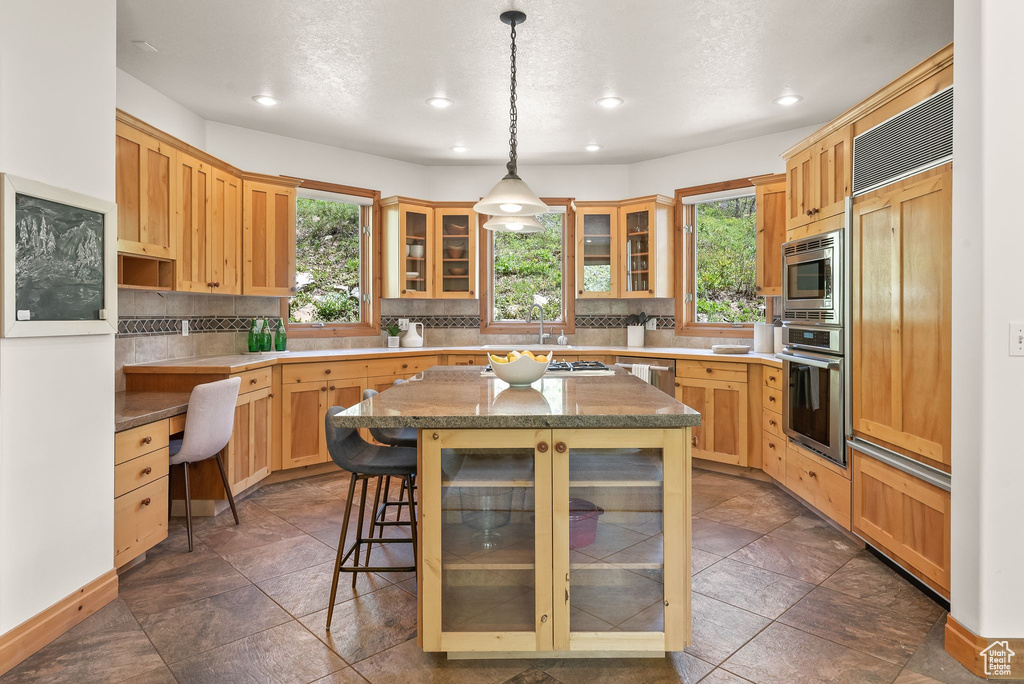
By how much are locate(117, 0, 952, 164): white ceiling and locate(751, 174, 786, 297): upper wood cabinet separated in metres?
0.51

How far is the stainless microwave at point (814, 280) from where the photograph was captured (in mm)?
3238

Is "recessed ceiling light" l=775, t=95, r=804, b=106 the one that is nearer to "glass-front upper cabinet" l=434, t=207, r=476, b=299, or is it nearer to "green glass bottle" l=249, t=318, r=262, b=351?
"glass-front upper cabinet" l=434, t=207, r=476, b=299

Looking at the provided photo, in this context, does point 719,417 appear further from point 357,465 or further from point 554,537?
point 357,465

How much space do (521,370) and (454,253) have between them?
3.37 metres

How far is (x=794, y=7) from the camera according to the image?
2.99 meters

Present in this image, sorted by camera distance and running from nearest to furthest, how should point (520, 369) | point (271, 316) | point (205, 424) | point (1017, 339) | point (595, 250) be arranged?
point (1017, 339)
point (520, 369)
point (205, 424)
point (271, 316)
point (595, 250)

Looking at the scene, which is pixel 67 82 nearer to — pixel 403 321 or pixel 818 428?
pixel 403 321

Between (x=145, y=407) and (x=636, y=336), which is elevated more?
(x=636, y=336)

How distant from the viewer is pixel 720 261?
5449 mm

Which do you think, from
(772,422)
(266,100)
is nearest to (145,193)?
(266,100)

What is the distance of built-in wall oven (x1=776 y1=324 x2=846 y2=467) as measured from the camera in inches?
128

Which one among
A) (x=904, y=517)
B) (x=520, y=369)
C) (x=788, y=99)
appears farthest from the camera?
(x=788, y=99)

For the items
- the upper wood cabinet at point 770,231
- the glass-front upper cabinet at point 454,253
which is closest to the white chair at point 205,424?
the glass-front upper cabinet at point 454,253

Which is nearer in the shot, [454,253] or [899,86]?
[899,86]
